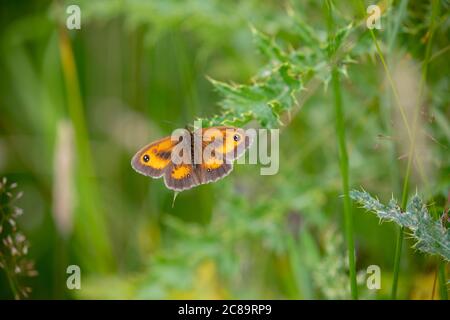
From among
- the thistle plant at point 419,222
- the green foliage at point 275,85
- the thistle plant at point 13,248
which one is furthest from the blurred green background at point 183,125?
the thistle plant at point 13,248

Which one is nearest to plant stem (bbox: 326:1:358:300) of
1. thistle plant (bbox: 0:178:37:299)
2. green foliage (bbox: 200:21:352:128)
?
green foliage (bbox: 200:21:352:128)

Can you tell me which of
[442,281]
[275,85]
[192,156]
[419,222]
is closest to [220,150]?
[192,156]

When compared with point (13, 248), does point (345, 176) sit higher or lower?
higher

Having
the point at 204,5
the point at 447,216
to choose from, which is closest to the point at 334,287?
the point at 447,216

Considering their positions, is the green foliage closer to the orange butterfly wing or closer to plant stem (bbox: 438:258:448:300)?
the orange butterfly wing

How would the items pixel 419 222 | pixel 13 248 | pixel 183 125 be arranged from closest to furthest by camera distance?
pixel 419 222
pixel 13 248
pixel 183 125

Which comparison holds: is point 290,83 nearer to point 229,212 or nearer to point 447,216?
point 447,216

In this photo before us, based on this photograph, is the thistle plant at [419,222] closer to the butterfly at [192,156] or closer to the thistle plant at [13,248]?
the butterfly at [192,156]

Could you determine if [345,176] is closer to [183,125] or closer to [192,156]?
[192,156]
